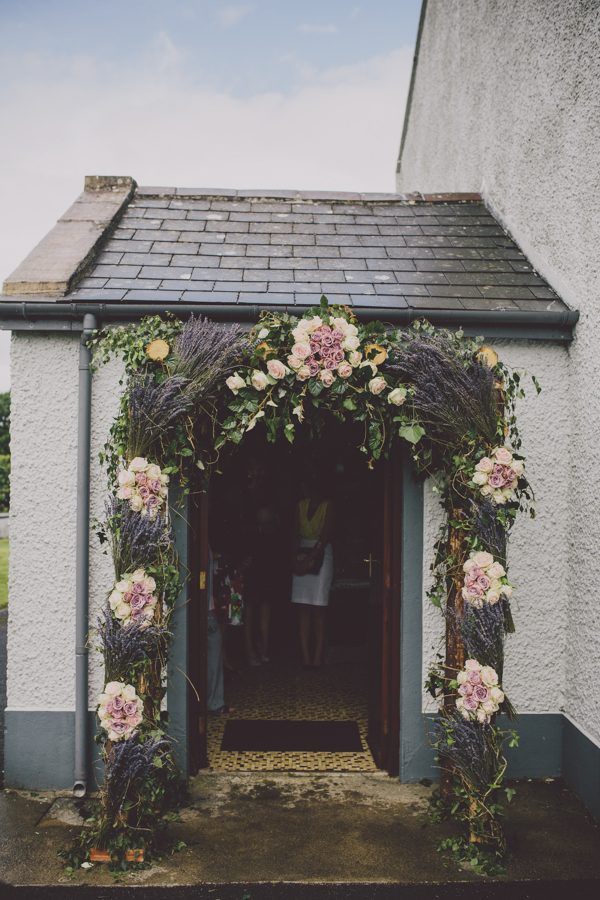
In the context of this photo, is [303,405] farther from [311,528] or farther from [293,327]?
[311,528]

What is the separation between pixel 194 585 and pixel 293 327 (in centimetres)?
199

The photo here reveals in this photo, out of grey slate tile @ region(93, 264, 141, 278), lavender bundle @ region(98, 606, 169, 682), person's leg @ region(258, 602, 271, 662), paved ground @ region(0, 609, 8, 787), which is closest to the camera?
lavender bundle @ region(98, 606, 169, 682)

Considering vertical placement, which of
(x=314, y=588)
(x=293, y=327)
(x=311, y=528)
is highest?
(x=293, y=327)

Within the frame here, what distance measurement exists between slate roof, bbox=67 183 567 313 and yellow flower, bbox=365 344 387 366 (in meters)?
0.65

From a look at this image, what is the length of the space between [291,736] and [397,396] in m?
3.20

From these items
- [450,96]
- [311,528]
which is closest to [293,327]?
[311,528]

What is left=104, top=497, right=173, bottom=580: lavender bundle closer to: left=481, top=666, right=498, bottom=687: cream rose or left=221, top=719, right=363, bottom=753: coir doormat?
left=481, top=666, right=498, bottom=687: cream rose

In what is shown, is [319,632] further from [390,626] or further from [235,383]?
[235,383]

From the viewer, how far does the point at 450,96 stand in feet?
29.2

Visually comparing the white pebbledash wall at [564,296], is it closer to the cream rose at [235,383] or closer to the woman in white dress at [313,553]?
the cream rose at [235,383]

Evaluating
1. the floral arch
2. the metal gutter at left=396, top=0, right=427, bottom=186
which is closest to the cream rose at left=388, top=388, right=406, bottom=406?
the floral arch

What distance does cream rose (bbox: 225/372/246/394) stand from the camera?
14.3ft

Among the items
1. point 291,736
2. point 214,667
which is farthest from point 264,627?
point 291,736

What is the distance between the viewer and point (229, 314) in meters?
4.86
